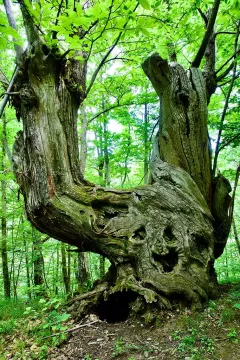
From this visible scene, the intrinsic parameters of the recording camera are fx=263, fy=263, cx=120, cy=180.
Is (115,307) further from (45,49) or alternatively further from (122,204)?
(45,49)

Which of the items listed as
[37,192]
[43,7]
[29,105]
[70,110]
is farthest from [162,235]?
[43,7]

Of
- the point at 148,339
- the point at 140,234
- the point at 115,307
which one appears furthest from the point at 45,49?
the point at 148,339

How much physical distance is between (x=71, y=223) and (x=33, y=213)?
0.63 metres

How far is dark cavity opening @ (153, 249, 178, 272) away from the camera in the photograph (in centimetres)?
360

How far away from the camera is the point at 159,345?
109 inches

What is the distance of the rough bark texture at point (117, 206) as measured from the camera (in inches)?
137

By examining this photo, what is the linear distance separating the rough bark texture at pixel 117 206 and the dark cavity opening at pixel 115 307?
18 millimetres

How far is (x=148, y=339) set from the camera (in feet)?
9.46

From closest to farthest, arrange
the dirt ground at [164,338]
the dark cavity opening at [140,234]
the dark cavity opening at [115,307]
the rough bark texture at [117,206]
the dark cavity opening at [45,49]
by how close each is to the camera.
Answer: the dirt ground at [164,338], the rough bark texture at [117,206], the dark cavity opening at [115,307], the dark cavity opening at [140,234], the dark cavity opening at [45,49]

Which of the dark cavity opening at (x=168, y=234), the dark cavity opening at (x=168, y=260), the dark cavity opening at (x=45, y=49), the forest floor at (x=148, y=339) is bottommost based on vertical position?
the forest floor at (x=148, y=339)

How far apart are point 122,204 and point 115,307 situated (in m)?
1.50

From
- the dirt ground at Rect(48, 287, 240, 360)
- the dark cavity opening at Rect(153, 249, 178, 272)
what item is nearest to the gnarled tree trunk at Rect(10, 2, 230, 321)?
the dark cavity opening at Rect(153, 249, 178, 272)

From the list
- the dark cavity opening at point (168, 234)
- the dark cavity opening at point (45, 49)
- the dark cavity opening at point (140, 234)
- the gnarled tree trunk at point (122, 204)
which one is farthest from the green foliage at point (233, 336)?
the dark cavity opening at point (45, 49)

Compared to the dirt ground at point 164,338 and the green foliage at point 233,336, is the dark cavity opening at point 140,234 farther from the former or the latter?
the green foliage at point 233,336
